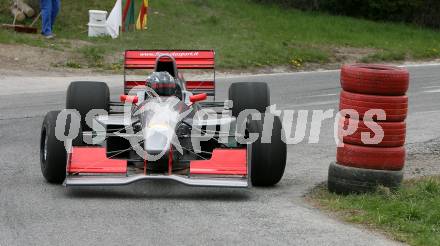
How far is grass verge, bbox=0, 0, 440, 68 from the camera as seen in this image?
22312 millimetres

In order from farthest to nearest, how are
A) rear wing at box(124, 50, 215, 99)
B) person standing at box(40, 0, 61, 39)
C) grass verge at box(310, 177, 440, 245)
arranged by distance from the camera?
person standing at box(40, 0, 61, 39)
rear wing at box(124, 50, 215, 99)
grass verge at box(310, 177, 440, 245)

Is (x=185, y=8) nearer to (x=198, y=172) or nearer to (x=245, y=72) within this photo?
(x=245, y=72)

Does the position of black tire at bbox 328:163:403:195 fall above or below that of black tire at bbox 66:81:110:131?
below

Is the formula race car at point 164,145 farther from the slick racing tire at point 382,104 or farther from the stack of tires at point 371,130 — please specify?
the slick racing tire at point 382,104

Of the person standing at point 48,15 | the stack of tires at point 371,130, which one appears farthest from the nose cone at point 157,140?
the person standing at point 48,15

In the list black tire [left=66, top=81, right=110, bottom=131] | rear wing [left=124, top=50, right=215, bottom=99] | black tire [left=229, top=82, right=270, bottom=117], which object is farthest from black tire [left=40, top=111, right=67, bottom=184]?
rear wing [left=124, top=50, right=215, bottom=99]

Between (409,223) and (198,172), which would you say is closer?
(409,223)

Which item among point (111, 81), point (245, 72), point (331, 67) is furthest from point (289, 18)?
point (111, 81)

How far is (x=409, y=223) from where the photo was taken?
820cm

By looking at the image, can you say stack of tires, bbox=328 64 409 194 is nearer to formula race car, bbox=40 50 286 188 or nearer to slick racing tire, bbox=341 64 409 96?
slick racing tire, bbox=341 64 409 96

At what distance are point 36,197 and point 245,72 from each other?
Answer: 41.6 ft

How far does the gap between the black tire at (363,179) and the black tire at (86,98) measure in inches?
129

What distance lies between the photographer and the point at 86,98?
37.3ft

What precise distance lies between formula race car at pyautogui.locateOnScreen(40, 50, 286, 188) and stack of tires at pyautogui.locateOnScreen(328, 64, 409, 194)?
27.6 inches
